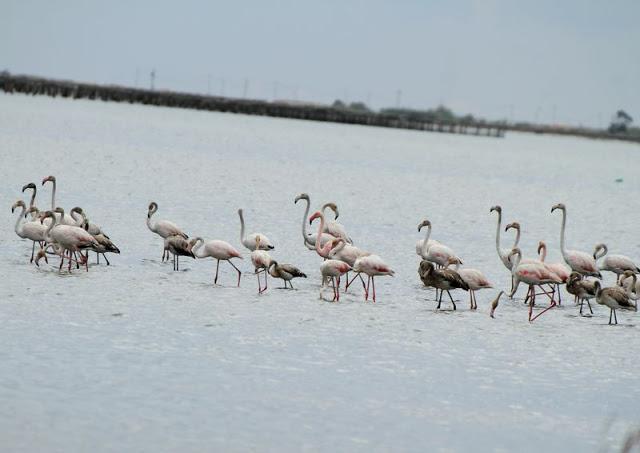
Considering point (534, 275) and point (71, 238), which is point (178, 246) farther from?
point (534, 275)

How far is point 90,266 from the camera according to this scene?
1752 cm

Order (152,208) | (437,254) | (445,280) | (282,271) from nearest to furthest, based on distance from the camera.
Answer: (445,280) < (282,271) < (437,254) < (152,208)

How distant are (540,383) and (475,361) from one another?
100 cm

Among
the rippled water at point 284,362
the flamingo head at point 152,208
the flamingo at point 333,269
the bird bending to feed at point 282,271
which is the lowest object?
the rippled water at point 284,362

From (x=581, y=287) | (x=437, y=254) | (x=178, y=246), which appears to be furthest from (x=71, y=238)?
(x=581, y=287)

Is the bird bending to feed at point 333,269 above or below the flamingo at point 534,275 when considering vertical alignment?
below

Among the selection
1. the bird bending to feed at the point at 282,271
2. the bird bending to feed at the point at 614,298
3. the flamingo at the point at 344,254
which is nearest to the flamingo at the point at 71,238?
the bird bending to feed at the point at 282,271

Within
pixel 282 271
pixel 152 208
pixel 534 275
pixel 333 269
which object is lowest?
pixel 282 271

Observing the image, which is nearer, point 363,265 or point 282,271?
point 363,265

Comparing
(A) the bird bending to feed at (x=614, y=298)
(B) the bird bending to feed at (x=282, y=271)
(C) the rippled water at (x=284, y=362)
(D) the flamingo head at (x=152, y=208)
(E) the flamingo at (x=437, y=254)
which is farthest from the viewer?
(D) the flamingo head at (x=152, y=208)

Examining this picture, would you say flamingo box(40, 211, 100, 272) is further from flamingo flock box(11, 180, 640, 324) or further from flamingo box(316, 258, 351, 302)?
flamingo box(316, 258, 351, 302)

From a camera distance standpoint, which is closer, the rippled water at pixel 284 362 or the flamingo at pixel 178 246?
the rippled water at pixel 284 362

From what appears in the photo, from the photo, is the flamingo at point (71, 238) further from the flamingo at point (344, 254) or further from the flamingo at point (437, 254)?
the flamingo at point (437, 254)

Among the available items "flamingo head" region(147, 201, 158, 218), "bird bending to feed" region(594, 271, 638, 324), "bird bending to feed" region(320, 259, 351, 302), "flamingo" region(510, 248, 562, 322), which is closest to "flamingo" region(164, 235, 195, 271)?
"flamingo head" region(147, 201, 158, 218)
